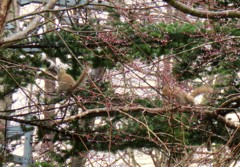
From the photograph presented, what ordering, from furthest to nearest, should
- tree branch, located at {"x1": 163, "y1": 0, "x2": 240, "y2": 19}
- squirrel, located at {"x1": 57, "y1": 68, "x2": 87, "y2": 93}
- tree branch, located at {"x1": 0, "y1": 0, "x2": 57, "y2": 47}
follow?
squirrel, located at {"x1": 57, "y1": 68, "x2": 87, "y2": 93}, tree branch, located at {"x1": 0, "y1": 0, "x2": 57, "y2": 47}, tree branch, located at {"x1": 163, "y1": 0, "x2": 240, "y2": 19}

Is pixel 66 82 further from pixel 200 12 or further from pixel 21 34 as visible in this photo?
pixel 200 12

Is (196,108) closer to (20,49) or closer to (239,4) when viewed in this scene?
(239,4)

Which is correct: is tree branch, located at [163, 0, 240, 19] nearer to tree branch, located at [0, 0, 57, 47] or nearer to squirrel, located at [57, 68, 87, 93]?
tree branch, located at [0, 0, 57, 47]

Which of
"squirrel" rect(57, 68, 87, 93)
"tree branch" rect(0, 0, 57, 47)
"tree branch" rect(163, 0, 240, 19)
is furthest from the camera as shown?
"squirrel" rect(57, 68, 87, 93)

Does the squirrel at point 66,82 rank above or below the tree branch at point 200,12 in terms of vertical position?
below

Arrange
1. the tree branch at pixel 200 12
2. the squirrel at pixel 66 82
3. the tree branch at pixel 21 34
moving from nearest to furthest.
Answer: the tree branch at pixel 200 12
the tree branch at pixel 21 34
the squirrel at pixel 66 82

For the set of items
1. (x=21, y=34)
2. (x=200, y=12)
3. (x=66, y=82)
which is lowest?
(x=66, y=82)

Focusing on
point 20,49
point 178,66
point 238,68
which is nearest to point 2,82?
point 20,49

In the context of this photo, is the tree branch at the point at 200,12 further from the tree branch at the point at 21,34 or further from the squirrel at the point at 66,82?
the squirrel at the point at 66,82

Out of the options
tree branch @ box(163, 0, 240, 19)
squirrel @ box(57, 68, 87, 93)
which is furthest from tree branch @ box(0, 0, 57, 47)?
tree branch @ box(163, 0, 240, 19)

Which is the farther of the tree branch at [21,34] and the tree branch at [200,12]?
the tree branch at [21,34]

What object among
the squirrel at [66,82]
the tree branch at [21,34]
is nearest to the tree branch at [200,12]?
the tree branch at [21,34]

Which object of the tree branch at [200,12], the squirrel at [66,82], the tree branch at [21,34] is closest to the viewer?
the tree branch at [200,12]

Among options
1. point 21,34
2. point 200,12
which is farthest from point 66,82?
point 200,12
